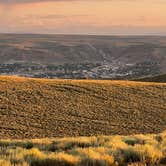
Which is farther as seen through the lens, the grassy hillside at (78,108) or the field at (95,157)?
the grassy hillside at (78,108)

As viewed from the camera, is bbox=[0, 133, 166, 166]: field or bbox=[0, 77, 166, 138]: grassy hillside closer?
bbox=[0, 133, 166, 166]: field

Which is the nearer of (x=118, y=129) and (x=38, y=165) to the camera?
(x=38, y=165)

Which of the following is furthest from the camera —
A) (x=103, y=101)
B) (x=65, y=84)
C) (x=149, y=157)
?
(x=65, y=84)

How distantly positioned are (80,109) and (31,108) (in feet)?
12.9

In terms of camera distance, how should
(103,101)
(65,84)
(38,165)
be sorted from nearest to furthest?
1. (38,165)
2. (103,101)
3. (65,84)

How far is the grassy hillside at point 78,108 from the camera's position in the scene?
3394 cm

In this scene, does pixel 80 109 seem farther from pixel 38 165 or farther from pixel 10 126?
pixel 38 165

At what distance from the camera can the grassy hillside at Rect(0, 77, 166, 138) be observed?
3394cm

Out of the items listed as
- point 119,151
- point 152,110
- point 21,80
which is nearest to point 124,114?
point 152,110

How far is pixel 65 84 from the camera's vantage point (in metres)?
47.5

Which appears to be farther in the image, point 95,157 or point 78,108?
point 78,108

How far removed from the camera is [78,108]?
39781mm

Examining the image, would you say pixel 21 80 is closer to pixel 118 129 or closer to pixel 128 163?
pixel 118 129

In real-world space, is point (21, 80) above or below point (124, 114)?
above
